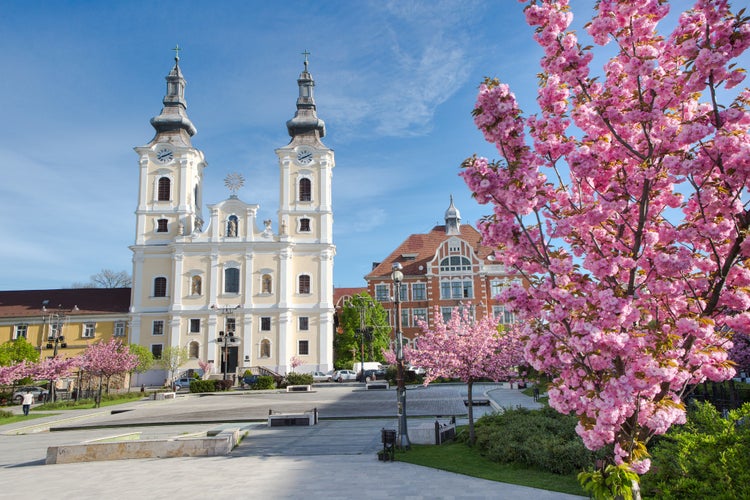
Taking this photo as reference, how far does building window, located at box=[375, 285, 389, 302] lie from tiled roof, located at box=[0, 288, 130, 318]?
25.2 m

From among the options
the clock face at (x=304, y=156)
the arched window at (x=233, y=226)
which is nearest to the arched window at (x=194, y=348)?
the arched window at (x=233, y=226)

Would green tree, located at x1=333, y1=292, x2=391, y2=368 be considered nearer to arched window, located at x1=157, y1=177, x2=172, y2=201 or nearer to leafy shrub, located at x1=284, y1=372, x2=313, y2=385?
leafy shrub, located at x1=284, y1=372, x2=313, y2=385

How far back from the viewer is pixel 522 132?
589 centimetres

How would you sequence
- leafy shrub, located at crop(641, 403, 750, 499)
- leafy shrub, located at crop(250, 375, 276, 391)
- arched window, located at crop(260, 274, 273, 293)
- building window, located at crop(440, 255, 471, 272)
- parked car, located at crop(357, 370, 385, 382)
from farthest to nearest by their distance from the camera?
1. building window, located at crop(440, 255, 471, 272)
2. arched window, located at crop(260, 274, 273, 293)
3. parked car, located at crop(357, 370, 385, 382)
4. leafy shrub, located at crop(250, 375, 276, 391)
5. leafy shrub, located at crop(641, 403, 750, 499)

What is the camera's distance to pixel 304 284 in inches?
2122

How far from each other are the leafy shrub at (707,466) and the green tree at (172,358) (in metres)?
44.8

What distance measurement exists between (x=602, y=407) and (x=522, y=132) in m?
2.86

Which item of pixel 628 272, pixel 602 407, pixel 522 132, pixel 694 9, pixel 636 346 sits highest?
pixel 694 9

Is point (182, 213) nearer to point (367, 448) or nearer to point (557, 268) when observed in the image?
point (367, 448)

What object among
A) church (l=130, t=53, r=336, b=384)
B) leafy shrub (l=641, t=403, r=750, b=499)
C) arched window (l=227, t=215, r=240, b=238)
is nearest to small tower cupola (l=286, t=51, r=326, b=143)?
church (l=130, t=53, r=336, b=384)

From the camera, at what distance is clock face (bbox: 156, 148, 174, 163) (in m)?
54.5

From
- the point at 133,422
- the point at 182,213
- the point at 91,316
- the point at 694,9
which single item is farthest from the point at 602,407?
the point at 91,316

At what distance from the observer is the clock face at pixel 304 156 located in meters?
55.3

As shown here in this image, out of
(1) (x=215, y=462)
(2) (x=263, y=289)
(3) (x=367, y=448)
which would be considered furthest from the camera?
(2) (x=263, y=289)
